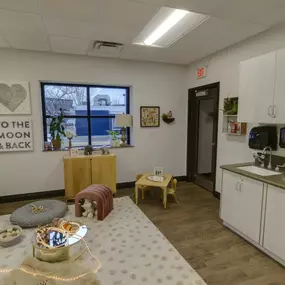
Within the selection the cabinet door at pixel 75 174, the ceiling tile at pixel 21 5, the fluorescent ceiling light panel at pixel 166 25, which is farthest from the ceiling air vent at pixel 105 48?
the cabinet door at pixel 75 174

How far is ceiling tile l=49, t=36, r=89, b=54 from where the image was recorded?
328 centimetres

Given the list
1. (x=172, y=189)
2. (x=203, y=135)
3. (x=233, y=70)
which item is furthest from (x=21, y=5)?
(x=203, y=135)

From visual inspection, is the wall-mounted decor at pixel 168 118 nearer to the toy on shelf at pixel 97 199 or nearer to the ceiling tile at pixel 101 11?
the toy on shelf at pixel 97 199

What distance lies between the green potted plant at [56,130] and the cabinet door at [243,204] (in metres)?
2.99

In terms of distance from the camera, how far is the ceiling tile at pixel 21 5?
2.19m

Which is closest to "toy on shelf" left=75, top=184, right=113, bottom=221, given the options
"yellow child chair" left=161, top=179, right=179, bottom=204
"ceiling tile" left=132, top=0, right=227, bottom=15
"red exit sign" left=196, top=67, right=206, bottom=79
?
"yellow child chair" left=161, top=179, right=179, bottom=204

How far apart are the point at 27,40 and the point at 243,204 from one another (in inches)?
149

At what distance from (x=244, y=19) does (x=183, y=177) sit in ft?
11.3

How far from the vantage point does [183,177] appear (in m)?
5.14

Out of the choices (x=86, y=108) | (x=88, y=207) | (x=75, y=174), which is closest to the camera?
(x=88, y=207)

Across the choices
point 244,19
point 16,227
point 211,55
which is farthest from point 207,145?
point 16,227

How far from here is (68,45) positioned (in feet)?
11.5

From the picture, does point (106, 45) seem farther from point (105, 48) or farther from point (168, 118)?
point (168, 118)

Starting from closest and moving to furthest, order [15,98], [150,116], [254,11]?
[254,11]
[15,98]
[150,116]
